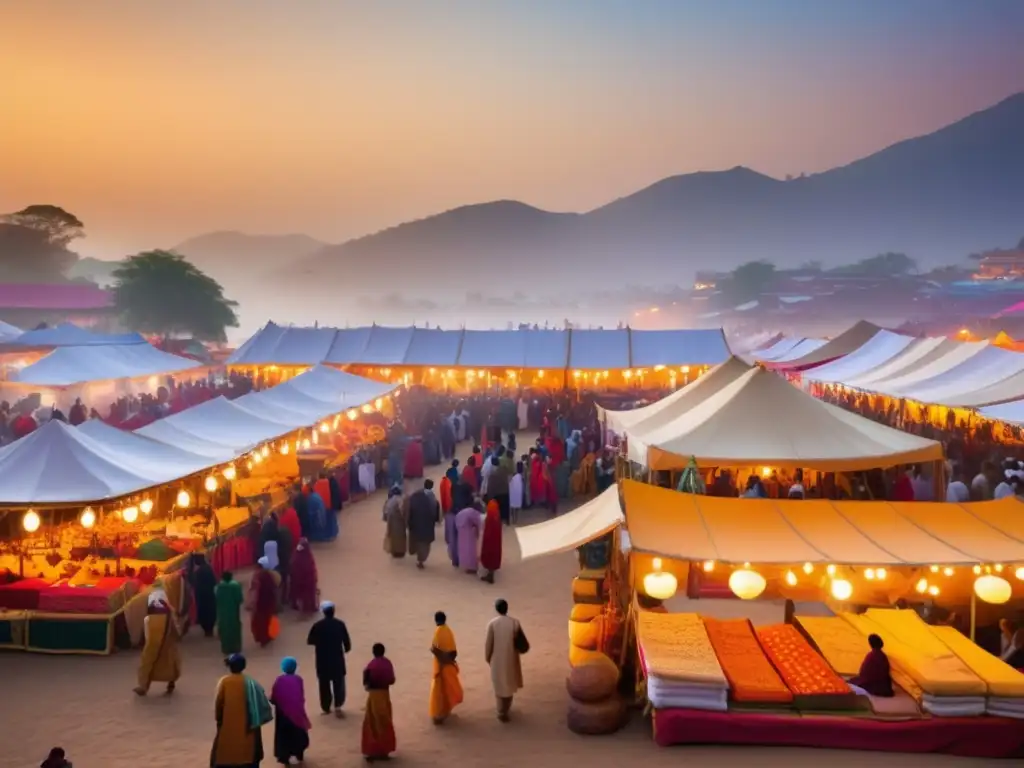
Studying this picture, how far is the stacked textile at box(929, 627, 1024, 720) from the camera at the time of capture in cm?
555

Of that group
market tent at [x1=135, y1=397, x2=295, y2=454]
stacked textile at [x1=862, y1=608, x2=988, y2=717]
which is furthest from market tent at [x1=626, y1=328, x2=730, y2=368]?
stacked textile at [x1=862, y1=608, x2=988, y2=717]

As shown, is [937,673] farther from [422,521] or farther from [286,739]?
[422,521]

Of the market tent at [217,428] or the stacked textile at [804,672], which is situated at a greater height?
the market tent at [217,428]

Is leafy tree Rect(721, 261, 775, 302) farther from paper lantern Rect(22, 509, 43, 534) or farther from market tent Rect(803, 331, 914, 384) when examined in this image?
paper lantern Rect(22, 509, 43, 534)

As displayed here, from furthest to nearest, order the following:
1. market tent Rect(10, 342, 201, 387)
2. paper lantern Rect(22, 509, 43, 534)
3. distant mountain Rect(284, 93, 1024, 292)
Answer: distant mountain Rect(284, 93, 1024, 292)
market tent Rect(10, 342, 201, 387)
paper lantern Rect(22, 509, 43, 534)

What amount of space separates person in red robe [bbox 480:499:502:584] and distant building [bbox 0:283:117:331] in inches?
1616

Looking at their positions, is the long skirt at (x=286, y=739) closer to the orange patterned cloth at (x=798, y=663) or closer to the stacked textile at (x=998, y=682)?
the orange patterned cloth at (x=798, y=663)

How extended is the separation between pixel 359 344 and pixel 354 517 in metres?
15.6

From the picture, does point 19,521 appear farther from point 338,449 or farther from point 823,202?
point 823,202

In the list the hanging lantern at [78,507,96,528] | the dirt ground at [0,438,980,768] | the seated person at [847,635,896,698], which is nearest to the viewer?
the dirt ground at [0,438,980,768]

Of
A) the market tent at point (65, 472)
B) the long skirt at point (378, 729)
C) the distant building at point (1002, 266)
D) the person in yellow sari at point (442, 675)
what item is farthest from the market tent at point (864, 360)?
the distant building at point (1002, 266)

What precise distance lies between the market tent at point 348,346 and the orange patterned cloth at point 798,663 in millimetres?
22072

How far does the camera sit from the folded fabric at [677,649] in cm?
576

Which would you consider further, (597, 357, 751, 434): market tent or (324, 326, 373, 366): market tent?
(324, 326, 373, 366): market tent
